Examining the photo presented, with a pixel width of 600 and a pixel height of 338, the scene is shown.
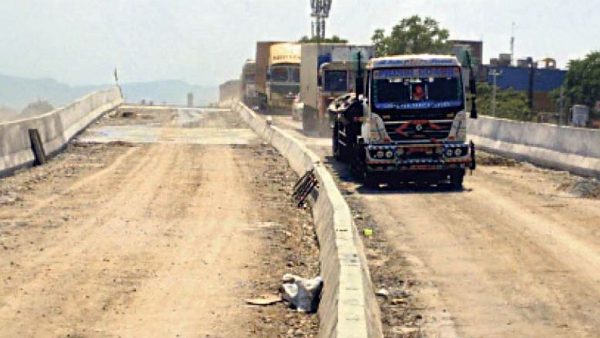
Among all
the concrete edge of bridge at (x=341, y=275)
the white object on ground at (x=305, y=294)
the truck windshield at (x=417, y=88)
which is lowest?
the white object on ground at (x=305, y=294)

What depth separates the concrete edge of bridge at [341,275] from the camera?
800cm

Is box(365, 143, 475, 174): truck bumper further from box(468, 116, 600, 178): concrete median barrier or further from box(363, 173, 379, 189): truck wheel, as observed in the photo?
box(468, 116, 600, 178): concrete median barrier

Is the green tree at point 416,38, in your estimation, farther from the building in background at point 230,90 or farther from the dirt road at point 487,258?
the dirt road at point 487,258

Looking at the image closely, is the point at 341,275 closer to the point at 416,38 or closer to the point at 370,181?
the point at 370,181

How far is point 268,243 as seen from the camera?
15.0 m

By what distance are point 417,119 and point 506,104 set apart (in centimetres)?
7213

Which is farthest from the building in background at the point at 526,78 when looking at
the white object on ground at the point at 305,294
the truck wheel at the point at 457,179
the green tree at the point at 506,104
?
the white object on ground at the point at 305,294

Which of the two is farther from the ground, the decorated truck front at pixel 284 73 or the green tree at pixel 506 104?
the decorated truck front at pixel 284 73

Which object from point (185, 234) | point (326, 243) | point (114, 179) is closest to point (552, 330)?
point (326, 243)

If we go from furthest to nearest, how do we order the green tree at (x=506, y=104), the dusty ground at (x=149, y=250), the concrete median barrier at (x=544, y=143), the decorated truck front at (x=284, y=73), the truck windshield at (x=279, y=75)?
the green tree at (x=506, y=104) < the truck windshield at (x=279, y=75) < the decorated truck front at (x=284, y=73) < the concrete median barrier at (x=544, y=143) < the dusty ground at (x=149, y=250)

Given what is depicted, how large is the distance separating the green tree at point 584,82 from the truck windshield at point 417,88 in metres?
67.4

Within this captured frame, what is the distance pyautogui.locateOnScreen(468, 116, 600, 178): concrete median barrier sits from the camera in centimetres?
2450

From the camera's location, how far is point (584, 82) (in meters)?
89.9

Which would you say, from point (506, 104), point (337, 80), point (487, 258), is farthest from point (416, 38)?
point (487, 258)
